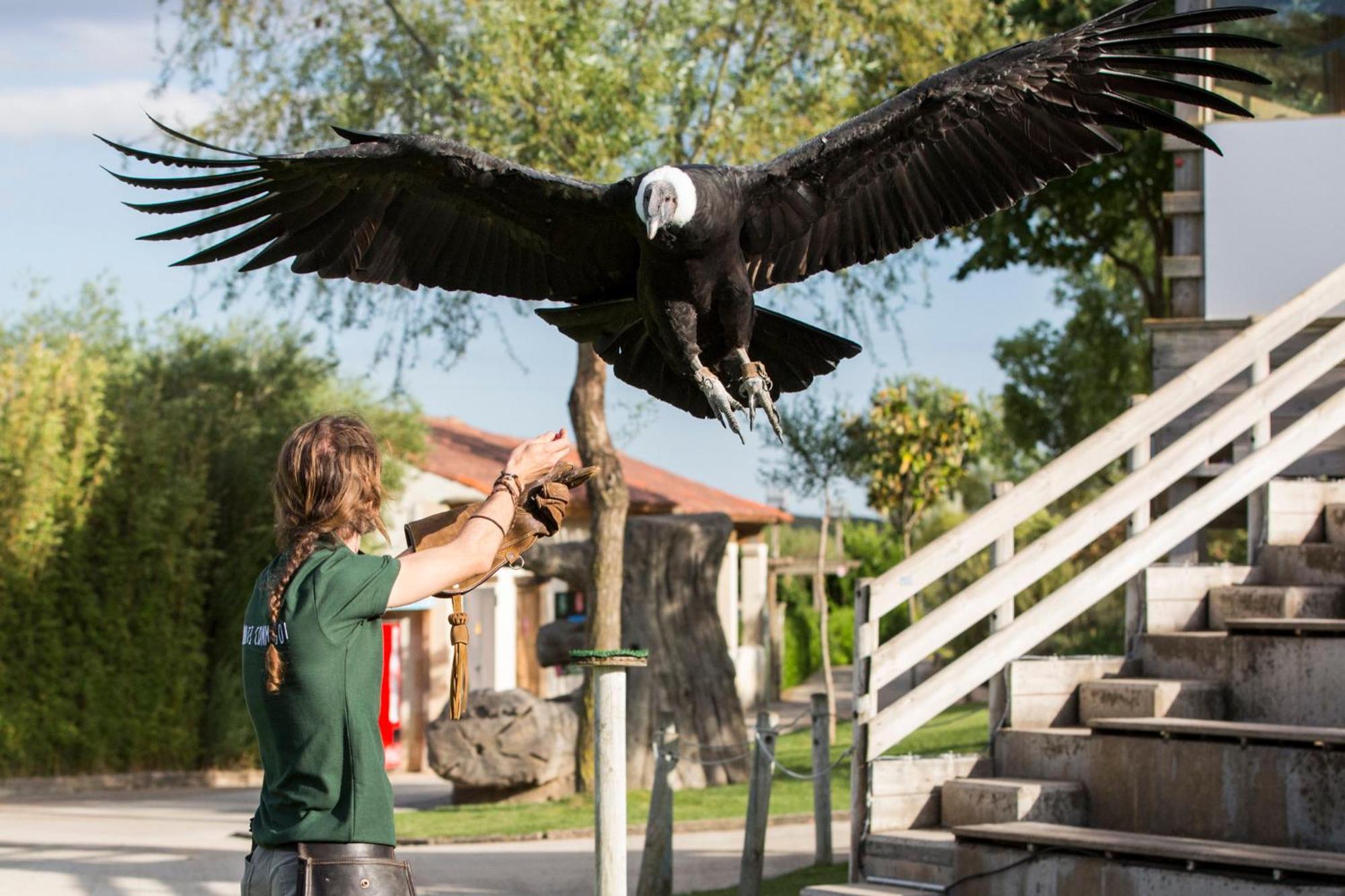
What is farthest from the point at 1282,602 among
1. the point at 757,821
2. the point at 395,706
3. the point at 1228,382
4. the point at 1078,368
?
the point at 1078,368

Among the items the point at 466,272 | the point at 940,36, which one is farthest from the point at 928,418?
the point at 466,272

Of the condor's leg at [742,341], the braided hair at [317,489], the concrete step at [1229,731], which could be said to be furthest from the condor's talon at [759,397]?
the concrete step at [1229,731]

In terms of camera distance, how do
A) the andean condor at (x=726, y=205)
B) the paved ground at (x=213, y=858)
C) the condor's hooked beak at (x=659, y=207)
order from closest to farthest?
the condor's hooked beak at (x=659, y=207)
the andean condor at (x=726, y=205)
the paved ground at (x=213, y=858)

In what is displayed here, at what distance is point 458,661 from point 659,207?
1.06 m

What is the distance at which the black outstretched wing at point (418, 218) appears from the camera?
3.86 meters

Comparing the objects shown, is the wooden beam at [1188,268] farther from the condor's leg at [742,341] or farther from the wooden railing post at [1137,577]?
the condor's leg at [742,341]

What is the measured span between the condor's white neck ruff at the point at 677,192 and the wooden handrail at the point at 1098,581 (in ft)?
10.1

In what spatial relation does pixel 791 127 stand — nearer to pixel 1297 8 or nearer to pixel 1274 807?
pixel 1297 8

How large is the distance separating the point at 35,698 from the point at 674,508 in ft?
32.5

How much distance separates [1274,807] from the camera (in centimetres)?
519

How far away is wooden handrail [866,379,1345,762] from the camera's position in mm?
6035

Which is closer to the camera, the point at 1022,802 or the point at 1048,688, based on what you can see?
the point at 1022,802

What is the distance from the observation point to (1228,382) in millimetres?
8359

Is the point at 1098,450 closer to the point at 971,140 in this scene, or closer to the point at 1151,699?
the point at 1151,699
